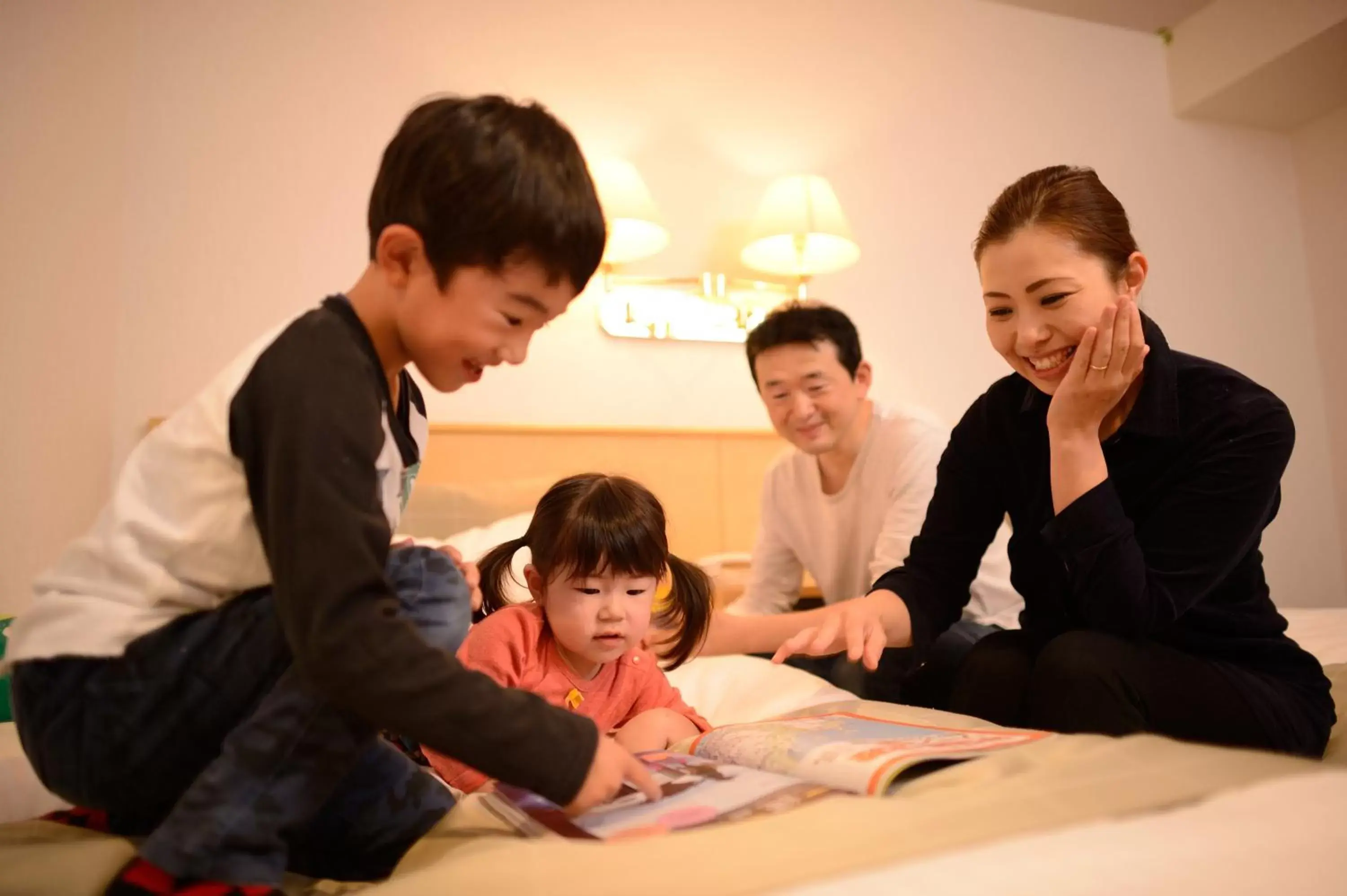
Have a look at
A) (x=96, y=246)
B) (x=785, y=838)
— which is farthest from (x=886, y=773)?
(x=96, y=246)

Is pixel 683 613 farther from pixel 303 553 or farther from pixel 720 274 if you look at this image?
pixel 720 274

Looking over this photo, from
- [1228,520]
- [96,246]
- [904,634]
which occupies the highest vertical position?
[96,246]

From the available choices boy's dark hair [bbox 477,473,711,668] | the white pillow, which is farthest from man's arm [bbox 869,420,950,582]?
boy's dark hair [bbox 477,473,711,668]

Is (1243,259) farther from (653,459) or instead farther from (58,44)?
(58,44)

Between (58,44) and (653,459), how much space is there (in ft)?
5.17

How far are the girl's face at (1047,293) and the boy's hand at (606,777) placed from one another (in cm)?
64

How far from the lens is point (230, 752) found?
589mm

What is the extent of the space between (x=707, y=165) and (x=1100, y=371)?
195 cm

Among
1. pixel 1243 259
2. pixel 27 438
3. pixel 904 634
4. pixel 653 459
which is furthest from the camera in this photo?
pixel 1243 259

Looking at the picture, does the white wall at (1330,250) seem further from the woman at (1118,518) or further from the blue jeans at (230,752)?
the blue jeans at (230,752)

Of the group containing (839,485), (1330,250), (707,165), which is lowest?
(839,485)

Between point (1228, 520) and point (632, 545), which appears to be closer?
point (1228, 520)

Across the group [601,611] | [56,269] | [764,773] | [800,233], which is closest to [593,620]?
[601,611]

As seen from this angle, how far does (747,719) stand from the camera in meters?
1.27
